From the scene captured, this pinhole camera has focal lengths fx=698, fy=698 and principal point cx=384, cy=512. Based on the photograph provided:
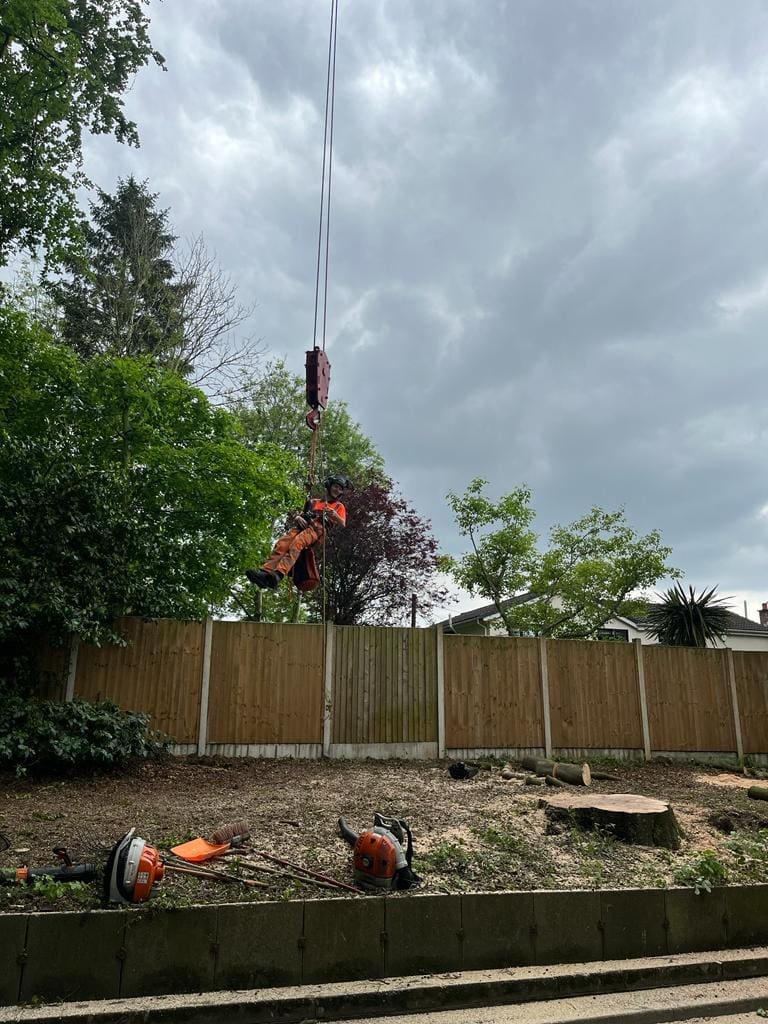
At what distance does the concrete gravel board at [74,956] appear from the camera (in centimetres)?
312

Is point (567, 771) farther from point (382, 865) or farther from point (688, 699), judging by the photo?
point (382, 865)

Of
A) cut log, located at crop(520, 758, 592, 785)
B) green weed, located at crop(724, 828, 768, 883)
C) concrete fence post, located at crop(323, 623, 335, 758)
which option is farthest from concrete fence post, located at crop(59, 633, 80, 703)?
green weed, located at crop(724, 828, 768, 883)

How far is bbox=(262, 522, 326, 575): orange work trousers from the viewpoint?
6.78m

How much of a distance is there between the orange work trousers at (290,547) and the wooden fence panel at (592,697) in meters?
4.57

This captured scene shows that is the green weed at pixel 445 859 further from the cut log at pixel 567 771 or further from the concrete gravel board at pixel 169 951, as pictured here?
the cut log at pixel 567 771

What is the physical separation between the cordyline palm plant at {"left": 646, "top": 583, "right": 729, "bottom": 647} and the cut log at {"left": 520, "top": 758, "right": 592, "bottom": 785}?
753cm

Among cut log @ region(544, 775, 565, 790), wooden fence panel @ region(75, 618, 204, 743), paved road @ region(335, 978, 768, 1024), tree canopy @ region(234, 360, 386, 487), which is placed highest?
tree canopy @ region(234, 360, 386, 487)

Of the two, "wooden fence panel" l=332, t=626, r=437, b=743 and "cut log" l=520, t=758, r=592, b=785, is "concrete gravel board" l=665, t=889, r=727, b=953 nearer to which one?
"cut log" l=520, t=758, r=592, b=785

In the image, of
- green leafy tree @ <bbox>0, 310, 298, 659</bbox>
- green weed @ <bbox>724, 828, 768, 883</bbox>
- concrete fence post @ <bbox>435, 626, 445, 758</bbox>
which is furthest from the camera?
concrete fence post @ <bbox>435, 626, 445, 758</bbox>

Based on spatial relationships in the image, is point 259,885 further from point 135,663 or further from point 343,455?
point 343,455

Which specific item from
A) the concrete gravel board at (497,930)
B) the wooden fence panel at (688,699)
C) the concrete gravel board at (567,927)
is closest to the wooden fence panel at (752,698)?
the wooden fence panel at (688,699)

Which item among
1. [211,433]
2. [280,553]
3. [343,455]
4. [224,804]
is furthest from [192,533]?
[343,455]

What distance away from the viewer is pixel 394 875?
12.9 feet

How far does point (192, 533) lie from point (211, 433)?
1769mm
